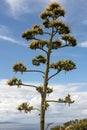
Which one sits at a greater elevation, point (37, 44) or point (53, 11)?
point (53, 11)

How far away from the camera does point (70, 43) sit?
25.1m

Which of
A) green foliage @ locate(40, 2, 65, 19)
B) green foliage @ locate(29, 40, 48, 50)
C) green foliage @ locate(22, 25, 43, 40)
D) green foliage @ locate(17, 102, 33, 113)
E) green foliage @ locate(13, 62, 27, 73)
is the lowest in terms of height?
green foliage @ locate(17, 102, 33, 113)

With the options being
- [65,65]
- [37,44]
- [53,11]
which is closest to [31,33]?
[37,44]

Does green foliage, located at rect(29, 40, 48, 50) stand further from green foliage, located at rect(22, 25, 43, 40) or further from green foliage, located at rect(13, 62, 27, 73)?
green foliage, located at rect(13, 62, 27, 73)

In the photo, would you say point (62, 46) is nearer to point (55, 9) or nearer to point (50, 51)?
point (50, 51)

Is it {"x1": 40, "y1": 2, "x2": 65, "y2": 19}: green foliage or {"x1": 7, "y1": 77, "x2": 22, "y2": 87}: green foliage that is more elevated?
{"x1": 40, "y1": 2, "x2": 65, "y2": 19}: green foliage

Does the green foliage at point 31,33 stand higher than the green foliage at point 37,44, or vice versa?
the green foliage at point 31,33

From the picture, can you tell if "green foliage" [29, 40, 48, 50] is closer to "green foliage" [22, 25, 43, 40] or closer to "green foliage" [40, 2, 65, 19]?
Answer: "green foliage" [22, 25, 43, 40]

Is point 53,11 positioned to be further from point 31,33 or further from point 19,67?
point 19,67

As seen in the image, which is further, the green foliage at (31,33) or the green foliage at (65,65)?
the green foliage at (31,33)

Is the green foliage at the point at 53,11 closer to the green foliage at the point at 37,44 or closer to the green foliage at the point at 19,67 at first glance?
the green foliage at the point at 37,44

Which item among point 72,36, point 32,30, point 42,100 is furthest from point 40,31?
point 42,100

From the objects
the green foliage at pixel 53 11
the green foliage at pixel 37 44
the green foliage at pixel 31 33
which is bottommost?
the green foliage at pixel 37 44

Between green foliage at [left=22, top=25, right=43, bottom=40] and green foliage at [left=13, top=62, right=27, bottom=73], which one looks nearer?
green foliage at [left=13, top=62, right=27, bottom=73]
